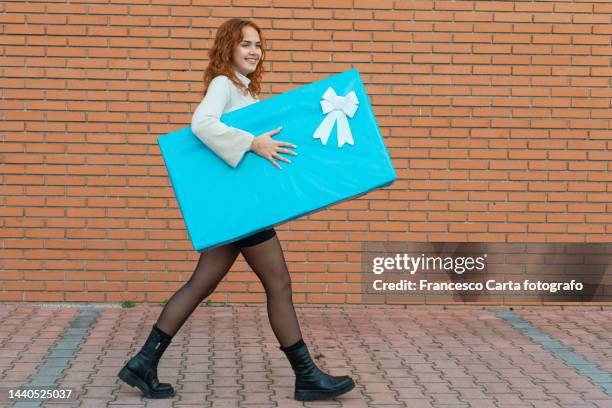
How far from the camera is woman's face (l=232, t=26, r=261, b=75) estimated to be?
5.18 metres

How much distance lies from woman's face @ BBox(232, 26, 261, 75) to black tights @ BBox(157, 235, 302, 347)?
855 millimetres

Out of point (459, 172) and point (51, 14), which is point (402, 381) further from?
point (51, 14)

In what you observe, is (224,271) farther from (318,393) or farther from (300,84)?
(300,84)

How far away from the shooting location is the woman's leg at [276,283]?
5.15 meters

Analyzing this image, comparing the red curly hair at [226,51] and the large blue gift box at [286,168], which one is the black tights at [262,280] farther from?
the red curly hair at [226,51]

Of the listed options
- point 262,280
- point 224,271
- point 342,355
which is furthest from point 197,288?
point 342,355

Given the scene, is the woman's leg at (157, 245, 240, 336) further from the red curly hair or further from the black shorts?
the red curly hair

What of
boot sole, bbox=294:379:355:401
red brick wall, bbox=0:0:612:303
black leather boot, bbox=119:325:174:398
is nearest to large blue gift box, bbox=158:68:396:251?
black leather boot, bbox=119:325:174:398

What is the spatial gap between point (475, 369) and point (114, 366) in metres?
2.03

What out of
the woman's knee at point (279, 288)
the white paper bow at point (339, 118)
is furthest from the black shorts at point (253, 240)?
the white paper bow at point (339, 118)

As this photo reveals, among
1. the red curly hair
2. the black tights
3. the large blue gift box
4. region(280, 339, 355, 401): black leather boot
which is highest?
the red curly hair

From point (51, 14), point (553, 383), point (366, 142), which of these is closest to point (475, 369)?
point (553, 383)

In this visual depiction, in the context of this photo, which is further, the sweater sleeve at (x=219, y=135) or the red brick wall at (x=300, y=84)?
the red brick wall at (x=300, y=84)

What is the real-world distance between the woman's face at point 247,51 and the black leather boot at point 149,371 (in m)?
1.36
